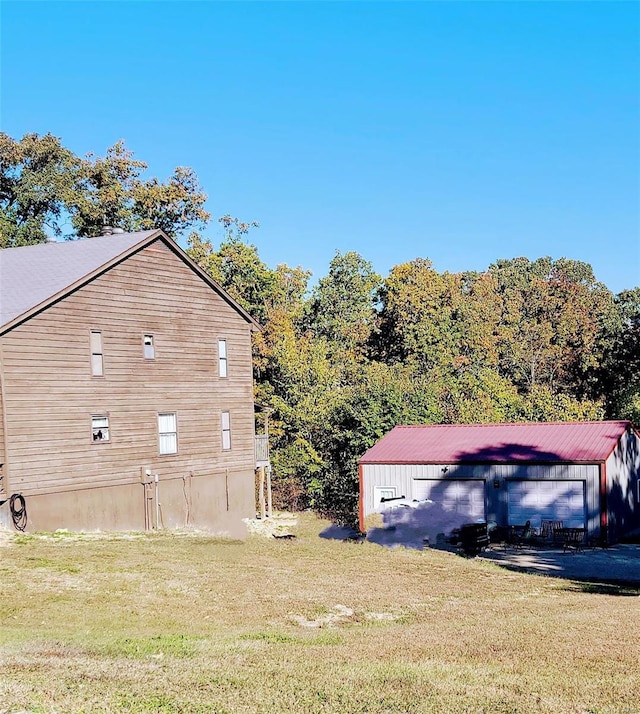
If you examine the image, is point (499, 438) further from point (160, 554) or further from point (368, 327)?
point (368, 327)

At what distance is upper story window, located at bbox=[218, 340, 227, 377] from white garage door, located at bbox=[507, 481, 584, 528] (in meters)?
12.2

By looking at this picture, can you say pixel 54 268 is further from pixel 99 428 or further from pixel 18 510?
pixel 18 510

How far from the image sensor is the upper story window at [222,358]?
3681cm

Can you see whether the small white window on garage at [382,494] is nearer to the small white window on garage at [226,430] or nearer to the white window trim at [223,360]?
the small white window on garage at [226,430]

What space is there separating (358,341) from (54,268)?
37638 millimetres

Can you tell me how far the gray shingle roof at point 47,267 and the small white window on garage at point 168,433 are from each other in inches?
242

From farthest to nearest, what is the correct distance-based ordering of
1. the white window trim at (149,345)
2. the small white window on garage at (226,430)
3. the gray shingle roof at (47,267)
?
the small white window on garage at (226,430) < the white window trim at (149,345) < the gray shingle roof at (47,267)

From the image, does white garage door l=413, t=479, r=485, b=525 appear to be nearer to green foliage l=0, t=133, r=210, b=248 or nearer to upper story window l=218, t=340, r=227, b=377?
upper story window l=218, t=340, r=227, b=377

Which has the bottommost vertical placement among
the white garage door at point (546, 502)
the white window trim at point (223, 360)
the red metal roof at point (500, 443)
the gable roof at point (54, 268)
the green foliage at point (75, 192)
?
the white garage door at point (546, 502)

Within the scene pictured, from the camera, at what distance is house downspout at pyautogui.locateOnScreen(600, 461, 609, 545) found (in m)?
30.7

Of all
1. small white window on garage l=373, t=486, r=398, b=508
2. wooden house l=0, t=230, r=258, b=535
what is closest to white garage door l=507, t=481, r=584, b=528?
small white window on garage l=373, t=486, r=398, b=508

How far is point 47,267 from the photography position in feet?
106

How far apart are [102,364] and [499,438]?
15.4m

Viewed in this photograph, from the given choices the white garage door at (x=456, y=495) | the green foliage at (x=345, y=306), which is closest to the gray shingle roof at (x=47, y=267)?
the white garage door at (x=456, y=495)
